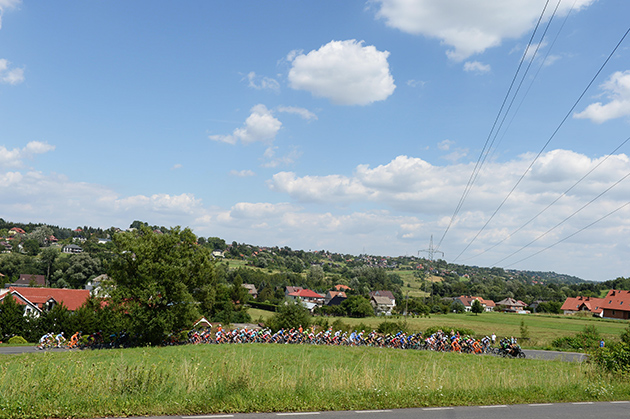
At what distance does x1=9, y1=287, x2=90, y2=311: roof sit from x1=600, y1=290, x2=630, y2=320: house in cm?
9510

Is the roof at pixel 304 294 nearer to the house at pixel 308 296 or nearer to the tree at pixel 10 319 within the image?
the house at pixel 308 296

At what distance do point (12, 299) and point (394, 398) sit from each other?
43.4 metres

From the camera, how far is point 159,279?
108 ft

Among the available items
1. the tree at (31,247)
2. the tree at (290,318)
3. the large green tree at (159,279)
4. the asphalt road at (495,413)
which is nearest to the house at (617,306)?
the tree at (290,318)

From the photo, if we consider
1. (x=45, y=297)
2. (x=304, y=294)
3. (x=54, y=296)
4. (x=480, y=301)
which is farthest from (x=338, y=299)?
(x=45, y=297)

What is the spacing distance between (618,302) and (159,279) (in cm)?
9105

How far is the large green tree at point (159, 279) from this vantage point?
105ft

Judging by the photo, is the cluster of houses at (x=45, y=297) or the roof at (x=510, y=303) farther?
the roof at (x=510, y=303)

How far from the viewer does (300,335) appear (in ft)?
116

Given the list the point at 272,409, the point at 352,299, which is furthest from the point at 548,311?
the point at 272,409

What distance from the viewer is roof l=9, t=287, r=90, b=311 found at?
170 ft

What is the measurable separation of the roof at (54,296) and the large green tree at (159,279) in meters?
23.3

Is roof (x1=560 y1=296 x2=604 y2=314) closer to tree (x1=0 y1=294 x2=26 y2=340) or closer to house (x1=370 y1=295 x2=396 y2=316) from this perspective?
house (x1=370 y1=295 x2=396 y2=316)

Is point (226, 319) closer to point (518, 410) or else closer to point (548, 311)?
point (518, 410)
